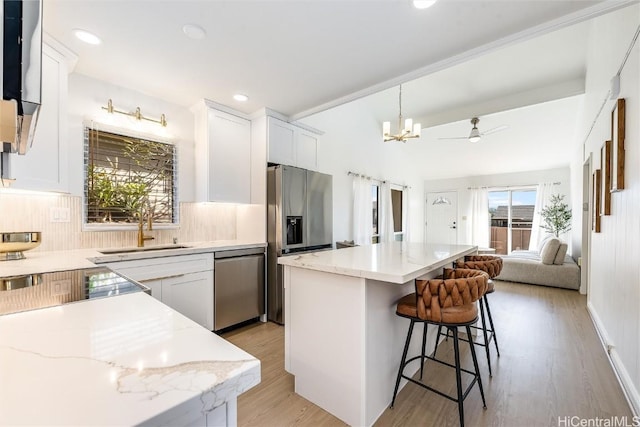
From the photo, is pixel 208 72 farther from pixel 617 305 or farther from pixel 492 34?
pixel 617 305

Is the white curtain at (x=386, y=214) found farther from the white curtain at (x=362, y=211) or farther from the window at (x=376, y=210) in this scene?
the white curtain at (x=362, y=211)

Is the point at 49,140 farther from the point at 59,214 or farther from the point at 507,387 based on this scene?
the point at 507,387

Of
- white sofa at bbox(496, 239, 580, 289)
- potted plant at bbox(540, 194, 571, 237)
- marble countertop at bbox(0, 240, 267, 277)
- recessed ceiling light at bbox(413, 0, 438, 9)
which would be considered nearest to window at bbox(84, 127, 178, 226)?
marble countertop at bbox(0, 240, 267, 277)

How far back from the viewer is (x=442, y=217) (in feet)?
27.1

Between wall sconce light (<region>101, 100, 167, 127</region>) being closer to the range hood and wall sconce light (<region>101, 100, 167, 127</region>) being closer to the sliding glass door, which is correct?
the range hood

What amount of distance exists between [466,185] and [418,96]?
3982 mm

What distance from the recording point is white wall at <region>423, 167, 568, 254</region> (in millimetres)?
6590

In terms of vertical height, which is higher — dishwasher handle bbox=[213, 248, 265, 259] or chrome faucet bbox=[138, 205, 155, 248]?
chrome faucet bbox=[138, 205, 155, 248]

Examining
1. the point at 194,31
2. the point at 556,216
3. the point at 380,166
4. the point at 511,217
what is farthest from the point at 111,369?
the point at 511,217

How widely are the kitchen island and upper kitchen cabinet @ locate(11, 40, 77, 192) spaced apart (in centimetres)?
173

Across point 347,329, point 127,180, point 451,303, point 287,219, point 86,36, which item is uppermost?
point 86,36

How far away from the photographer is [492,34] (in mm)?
1974

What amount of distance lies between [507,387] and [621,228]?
1434 mm

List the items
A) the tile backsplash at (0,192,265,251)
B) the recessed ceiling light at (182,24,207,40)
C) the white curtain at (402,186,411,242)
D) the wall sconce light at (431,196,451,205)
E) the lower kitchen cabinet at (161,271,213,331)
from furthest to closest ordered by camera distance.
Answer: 1. the wall sconce light at (431,196,451,205)
2. the white curtain at (402,186,411,242)
3. the lower kitchen cabinet at (161,271,213,331)
4. the tile backsplash at (0,192,265,251)
5. the recessed ceiling light at (182,24,207,40)
